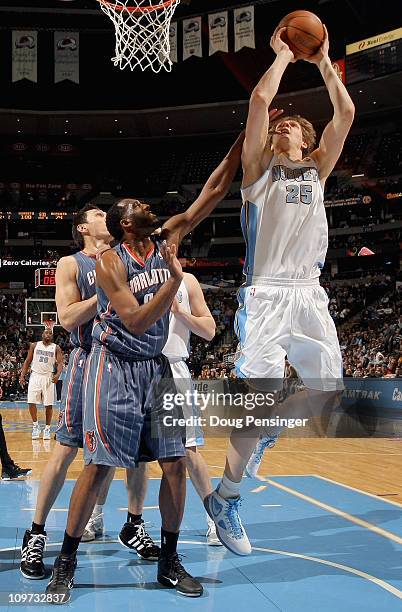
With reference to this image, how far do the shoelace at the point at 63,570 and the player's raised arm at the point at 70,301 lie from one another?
127 cm

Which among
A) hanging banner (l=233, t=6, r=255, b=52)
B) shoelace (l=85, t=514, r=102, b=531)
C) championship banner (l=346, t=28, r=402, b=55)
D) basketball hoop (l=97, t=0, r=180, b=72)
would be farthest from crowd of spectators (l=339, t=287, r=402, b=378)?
shoelace (l=85, t=514, r=102, b=531)

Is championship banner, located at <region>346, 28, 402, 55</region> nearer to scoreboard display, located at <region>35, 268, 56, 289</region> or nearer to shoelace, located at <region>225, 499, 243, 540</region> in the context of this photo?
scoreboard display, located at <region>35, 268, 56, 289</region>

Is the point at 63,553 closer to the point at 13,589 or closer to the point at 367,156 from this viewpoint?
the point at 13,589

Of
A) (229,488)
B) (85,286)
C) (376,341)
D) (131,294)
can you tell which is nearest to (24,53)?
(376,341)

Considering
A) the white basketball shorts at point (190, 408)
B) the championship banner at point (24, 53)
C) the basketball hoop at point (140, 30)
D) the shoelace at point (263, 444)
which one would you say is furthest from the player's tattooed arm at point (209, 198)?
the championship banner at point (24, 53)

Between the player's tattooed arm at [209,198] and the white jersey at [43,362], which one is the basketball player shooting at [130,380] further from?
the white jersey at [43,362]

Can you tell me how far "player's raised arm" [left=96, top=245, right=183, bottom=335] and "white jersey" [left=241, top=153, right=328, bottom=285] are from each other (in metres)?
0.64

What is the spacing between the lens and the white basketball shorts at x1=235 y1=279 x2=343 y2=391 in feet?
12.3

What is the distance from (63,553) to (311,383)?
5.01ft

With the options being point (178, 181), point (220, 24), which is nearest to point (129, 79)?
point (178, 181)

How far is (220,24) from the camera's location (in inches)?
802

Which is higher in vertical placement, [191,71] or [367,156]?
[191,71]

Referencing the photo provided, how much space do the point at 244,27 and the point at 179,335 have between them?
56.2ft

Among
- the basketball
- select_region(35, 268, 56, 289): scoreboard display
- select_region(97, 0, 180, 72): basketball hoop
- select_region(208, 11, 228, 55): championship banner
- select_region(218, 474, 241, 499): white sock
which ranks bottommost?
select_region(218, 474, 241, 499): white sock
